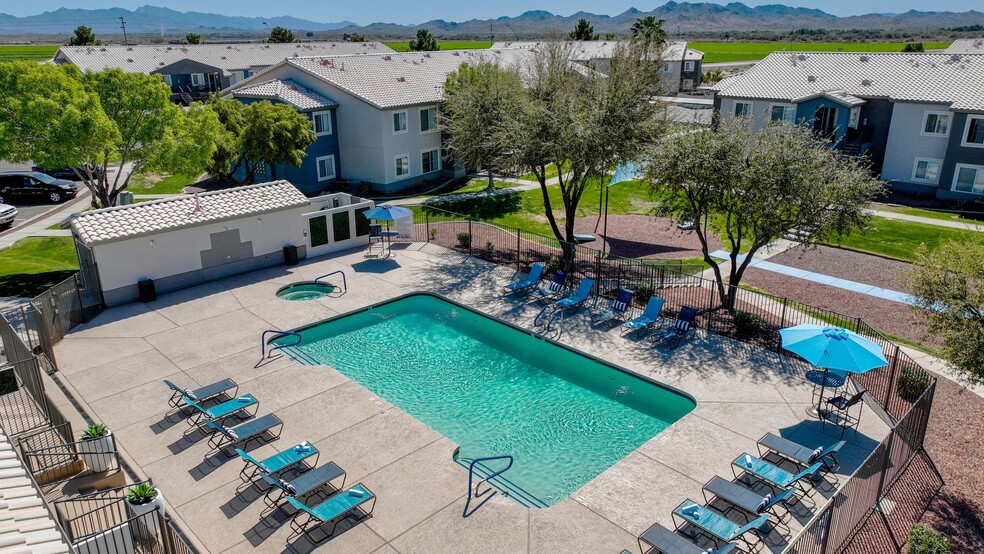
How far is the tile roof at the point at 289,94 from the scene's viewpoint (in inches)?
1571

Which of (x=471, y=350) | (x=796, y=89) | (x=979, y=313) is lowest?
(x=471, y=350)

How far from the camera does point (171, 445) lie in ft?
50.1

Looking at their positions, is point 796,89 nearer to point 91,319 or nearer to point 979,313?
point 979,313

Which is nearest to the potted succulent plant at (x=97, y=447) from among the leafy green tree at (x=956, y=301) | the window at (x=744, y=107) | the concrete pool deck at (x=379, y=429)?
the concrete pool deck at (x=379, y=429)

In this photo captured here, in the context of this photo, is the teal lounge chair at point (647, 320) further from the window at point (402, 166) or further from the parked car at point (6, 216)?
the parked car at point (6, 216)

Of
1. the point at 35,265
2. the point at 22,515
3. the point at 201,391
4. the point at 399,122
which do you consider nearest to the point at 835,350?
the point at 201,391

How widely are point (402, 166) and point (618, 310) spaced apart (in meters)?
23.7

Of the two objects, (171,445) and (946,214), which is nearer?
(171,445)

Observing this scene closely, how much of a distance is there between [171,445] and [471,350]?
30.1 feet

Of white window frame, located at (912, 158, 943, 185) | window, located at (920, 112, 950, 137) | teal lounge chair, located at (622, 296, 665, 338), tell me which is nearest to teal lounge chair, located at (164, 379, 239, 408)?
teal lounge chair, located at (622, 296, 665, 338)

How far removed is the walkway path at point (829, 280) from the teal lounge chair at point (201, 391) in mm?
21778

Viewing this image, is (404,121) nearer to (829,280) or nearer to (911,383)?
(829,280)

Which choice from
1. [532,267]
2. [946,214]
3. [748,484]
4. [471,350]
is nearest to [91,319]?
[471,350]

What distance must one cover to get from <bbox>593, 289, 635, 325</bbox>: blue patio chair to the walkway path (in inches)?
346
